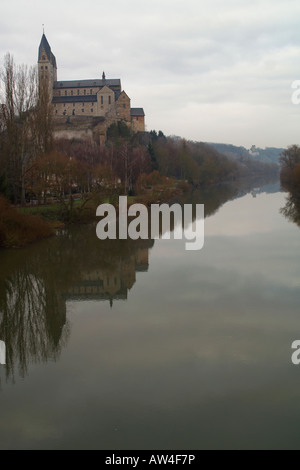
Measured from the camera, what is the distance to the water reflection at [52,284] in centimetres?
809

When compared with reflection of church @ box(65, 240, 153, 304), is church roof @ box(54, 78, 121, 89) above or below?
above

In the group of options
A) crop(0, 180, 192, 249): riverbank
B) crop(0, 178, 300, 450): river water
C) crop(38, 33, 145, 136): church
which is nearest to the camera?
crop(0, 178, 300, 450): river water

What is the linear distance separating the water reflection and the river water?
0.15 ft

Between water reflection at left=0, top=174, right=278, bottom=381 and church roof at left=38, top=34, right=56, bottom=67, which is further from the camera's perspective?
church roof at left=38, top=34, right=56, bottom=67

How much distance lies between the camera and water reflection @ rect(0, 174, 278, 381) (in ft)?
26.5

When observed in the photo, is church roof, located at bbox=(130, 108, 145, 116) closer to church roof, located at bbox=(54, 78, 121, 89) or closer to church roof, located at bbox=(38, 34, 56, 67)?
church roof, located at bbox=(54, 78, 121, 89)

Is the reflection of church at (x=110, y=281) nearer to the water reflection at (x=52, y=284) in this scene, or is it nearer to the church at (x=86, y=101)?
the water reflection at (x=52, y=284)

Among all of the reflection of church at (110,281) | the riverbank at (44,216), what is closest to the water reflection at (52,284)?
the reflection of church at (110,281)

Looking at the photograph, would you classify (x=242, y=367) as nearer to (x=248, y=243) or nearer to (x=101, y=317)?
(x=101, y=317)

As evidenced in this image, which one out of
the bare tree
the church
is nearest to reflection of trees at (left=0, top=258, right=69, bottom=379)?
the bare tree

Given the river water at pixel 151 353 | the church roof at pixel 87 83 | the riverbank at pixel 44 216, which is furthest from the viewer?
the church roof at pixel 87 83

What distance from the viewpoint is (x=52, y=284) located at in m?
12.3

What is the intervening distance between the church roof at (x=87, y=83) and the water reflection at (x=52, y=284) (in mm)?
51614

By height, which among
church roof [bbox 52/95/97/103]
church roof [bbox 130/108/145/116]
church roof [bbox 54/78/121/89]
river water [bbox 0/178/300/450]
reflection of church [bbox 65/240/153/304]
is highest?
church roof [bbox 54/78/121/89]
